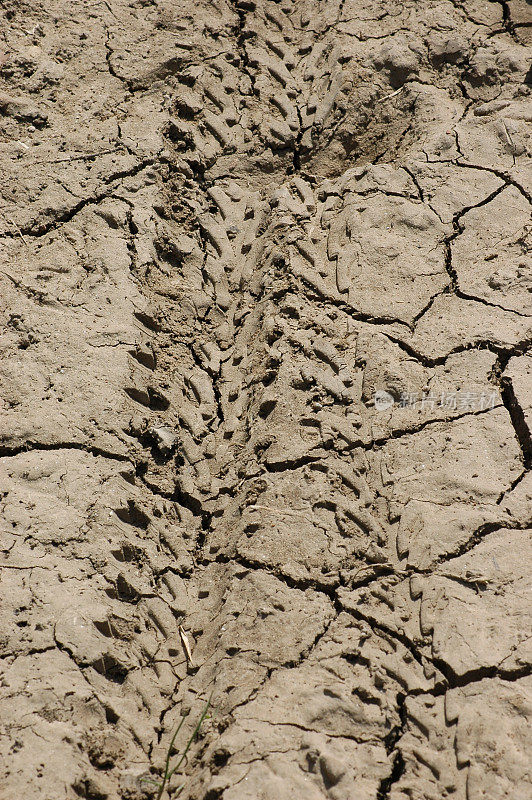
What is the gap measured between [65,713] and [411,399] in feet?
5.14

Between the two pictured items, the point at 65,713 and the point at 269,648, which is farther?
the point at 269,648

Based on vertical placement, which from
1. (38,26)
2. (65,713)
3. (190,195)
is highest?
(38,26)

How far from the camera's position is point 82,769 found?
1661 millimetres

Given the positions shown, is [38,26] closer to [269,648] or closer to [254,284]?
[254,284]

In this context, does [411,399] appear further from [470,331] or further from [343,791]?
[343,791]

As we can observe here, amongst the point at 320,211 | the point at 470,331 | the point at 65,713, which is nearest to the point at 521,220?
the point at 470,331

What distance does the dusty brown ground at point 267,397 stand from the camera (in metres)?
A: 1.73

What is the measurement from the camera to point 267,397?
236 centimetres

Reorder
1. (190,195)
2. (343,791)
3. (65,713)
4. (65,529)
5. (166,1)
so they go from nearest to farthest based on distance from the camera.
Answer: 1. (343,791)
2. (65,713)
3. (65,529)
4. (190,195)
5. (166,1)

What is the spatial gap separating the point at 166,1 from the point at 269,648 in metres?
3.28

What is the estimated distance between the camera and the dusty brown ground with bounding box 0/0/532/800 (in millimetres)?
1734

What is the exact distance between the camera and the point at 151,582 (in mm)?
2080

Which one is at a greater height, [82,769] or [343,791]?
[343,791]

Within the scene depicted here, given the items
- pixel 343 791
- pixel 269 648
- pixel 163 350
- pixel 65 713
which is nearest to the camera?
pixel 343 791
